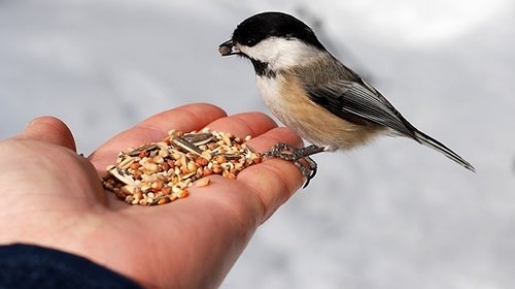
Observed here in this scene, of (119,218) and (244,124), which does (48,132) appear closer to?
(119,218)

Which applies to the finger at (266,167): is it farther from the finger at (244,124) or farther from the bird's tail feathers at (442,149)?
the bird's tail feathers at (442,149)

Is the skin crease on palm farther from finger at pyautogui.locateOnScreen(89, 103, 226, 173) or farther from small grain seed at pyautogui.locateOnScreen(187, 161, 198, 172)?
finger at pyautogui.locateOnScreen(89, 103, 226, 173)

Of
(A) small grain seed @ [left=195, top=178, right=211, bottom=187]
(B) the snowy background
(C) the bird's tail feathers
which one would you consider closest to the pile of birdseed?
(A) small grain seed @ [left=195, top=178, right=211, bottom=187]

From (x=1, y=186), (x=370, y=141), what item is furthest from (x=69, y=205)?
(x=370, y=141)

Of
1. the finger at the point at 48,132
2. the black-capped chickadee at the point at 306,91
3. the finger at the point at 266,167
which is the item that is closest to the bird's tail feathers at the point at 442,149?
the black-capped chickadee at the point at 306,91

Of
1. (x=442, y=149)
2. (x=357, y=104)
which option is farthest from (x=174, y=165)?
(x=442, y=149)

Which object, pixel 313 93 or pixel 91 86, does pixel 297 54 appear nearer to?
pixel 313 93
